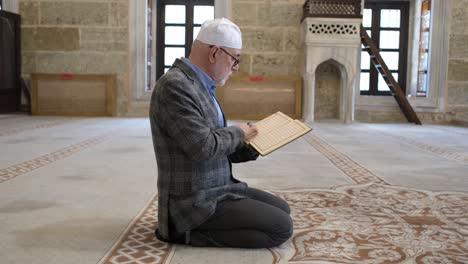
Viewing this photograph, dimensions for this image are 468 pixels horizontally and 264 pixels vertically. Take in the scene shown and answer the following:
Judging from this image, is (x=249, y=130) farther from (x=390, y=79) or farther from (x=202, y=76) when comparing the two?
(x=390, y=79)

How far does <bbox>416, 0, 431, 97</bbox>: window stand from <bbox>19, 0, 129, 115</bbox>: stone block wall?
235 inches

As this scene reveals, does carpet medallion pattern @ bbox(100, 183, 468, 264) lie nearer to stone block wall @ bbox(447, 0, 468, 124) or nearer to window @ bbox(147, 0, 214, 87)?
stone block wall @ bbox(447, 0, 468, 124)

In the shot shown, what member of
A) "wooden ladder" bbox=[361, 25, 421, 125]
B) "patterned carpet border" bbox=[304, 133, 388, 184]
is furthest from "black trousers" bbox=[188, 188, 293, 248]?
"wooden ladder" bbox=[361, 25, 421, 125]

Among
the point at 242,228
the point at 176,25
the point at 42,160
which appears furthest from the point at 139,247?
the point at 176,25

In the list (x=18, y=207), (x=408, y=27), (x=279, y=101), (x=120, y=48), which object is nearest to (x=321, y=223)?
(x=18, y=207)

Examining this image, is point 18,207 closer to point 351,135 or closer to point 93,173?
point 93,173

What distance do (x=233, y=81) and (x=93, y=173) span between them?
6.33 m

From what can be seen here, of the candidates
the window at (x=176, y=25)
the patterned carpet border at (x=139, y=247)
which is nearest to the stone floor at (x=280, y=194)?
the patterned carpet border at (x=139, y=247)

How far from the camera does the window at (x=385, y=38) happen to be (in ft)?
37.9

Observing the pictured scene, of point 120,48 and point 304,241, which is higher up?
point 120,48

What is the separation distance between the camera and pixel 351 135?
746cm

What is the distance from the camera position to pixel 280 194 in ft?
11.1

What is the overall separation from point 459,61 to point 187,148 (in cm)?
961

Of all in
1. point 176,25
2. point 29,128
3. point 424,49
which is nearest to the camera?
point 29,128
